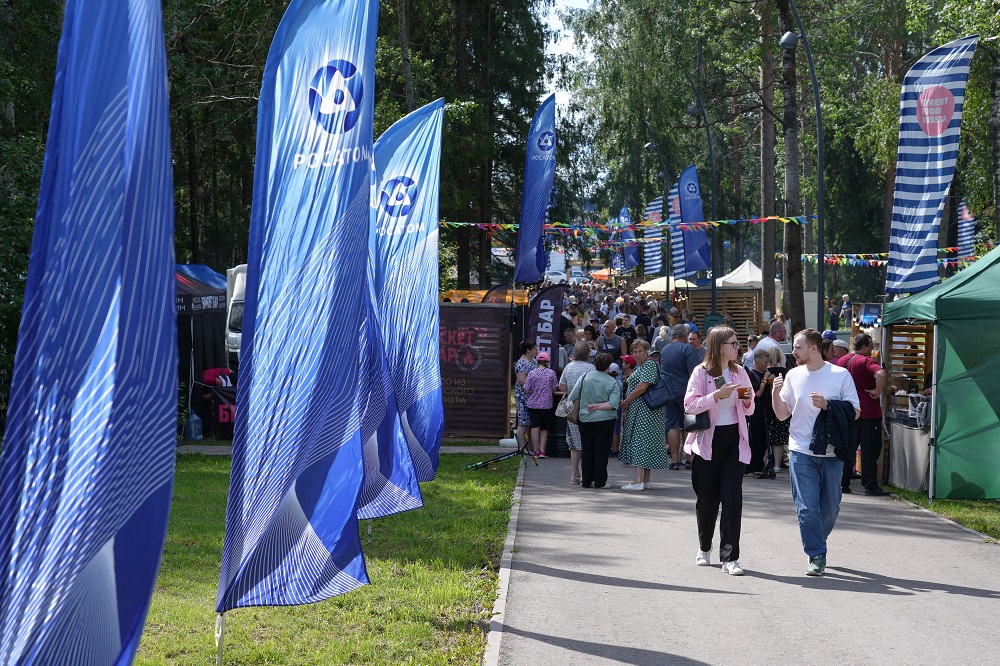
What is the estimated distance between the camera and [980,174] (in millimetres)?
32781

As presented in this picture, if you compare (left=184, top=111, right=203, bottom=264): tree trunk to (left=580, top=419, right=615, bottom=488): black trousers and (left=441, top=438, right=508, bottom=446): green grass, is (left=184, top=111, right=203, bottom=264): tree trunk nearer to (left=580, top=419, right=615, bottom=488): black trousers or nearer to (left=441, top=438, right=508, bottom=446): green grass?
(left=441, top=438, right=508, bottom=446): green grass

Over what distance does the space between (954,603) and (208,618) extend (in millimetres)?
4979

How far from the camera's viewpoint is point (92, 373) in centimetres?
344

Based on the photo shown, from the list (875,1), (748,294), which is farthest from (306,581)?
(875,1)

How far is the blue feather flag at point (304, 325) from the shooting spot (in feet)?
18.2

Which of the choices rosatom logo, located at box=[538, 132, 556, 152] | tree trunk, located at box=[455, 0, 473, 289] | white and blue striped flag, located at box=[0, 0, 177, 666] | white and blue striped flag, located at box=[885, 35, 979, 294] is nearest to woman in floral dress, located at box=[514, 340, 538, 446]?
rosatom logo, located at box=[538, 132, 556, 152]

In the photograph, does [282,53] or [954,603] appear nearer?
[282,53]

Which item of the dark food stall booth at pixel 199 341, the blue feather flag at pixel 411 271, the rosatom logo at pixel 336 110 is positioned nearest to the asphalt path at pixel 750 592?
the blue feather flag at pixel 411 271

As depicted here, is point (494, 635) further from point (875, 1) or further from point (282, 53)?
point (875, 1)

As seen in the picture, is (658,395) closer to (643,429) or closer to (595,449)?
(643,429)

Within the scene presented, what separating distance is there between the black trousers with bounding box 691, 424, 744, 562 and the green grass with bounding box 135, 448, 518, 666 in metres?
1.76

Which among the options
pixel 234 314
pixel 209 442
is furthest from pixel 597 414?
pixel 234 314

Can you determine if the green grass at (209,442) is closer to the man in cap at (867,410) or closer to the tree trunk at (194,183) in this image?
the man in cap at (867,410)

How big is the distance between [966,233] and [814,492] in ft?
110
